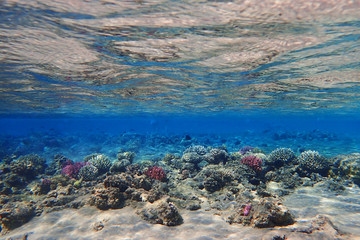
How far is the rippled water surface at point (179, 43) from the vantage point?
6883 millimetres

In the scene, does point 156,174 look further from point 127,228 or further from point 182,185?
point 127,228

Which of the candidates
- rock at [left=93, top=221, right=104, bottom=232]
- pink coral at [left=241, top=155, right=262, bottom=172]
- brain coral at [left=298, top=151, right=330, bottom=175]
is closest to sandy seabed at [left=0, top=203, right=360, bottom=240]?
rock at [left=93, top=221, right=104, bottom=232]

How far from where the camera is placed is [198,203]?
692cm

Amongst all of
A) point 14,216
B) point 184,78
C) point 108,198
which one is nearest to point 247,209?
point 108,198

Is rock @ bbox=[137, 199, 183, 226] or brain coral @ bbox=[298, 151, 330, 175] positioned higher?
brain coral @ bbox=[298, 151, 330, 175]

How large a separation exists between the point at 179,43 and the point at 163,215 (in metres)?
7.54

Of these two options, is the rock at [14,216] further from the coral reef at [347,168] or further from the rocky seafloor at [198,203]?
the coral reef at [347,168]

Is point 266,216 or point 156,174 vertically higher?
point 266,216

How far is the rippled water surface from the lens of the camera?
6.88m

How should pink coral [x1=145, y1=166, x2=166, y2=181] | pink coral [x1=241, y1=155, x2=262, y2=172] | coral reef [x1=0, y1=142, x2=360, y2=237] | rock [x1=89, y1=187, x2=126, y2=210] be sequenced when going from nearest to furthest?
coral reef [x1=0, y1=142, x2=360, y2=237] < rock [x1=89, y1=187, x2=126, y2=210] < pink coral [x1=145, y1=166, x2=166, y2=181] < pink coral [x1=241, y1=155, x2=262, y2=172]

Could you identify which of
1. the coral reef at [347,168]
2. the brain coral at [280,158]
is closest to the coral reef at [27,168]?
the brain coral at [280,158]

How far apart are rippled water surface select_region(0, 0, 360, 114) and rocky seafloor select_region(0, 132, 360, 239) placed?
227 inches

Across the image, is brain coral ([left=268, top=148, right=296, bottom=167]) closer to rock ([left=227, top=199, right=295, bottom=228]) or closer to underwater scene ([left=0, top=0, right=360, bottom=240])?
underwater scene ([left=0, top=0, right=360, bottom=240])

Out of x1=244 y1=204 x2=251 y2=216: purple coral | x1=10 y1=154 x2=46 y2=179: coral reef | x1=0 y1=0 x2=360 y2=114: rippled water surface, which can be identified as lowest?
x1=10 y1=154 x2=46 y2=179: coral reef
